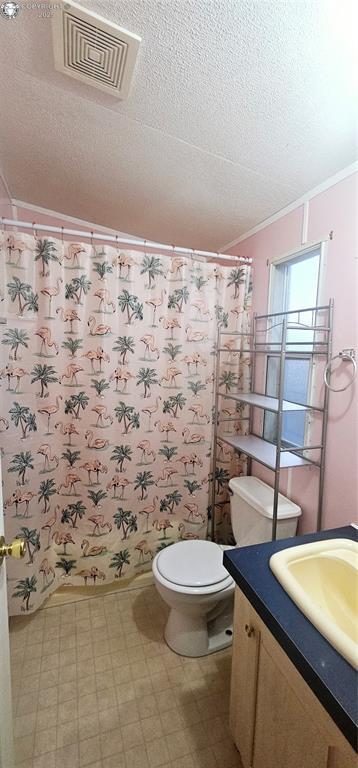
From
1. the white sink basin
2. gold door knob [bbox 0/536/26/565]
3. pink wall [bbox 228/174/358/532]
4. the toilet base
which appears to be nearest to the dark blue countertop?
the white sink basin

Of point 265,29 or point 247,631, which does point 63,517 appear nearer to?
point 247,631

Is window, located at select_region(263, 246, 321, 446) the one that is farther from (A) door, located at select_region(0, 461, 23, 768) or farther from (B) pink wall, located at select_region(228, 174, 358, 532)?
(A) door, located at select_region(0, 461, 23, 768)

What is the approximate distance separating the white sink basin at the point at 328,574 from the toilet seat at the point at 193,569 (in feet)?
1.68

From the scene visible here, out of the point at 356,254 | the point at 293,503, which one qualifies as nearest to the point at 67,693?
the point at 293,503

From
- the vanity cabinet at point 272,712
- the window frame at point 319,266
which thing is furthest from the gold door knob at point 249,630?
the window frame at point 319,266

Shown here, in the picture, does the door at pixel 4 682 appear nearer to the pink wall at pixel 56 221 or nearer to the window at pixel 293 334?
the window at pixel 293 334

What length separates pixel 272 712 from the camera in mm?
793

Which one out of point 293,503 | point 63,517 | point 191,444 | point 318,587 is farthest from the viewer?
point 191,444

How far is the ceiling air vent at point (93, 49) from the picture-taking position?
0.77 metres

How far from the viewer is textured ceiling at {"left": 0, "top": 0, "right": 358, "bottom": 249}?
0.76 m

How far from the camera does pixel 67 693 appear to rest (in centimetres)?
127

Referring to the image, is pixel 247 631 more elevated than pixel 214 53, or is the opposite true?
pixel 214 53

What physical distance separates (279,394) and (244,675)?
94 centimetres

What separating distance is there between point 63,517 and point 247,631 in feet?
3.83
